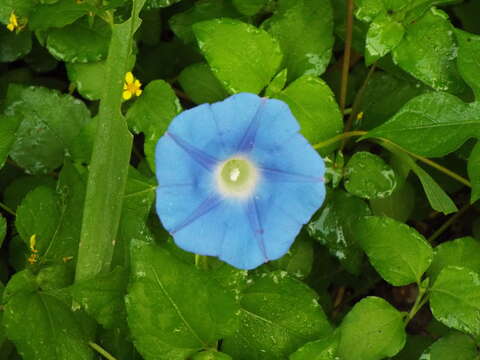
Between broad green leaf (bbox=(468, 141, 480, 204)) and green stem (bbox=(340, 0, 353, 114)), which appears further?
green stem (bbox=(340, 0, 353, 114))

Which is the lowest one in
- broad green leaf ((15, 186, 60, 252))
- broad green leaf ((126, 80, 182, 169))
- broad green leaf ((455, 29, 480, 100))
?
broad green leaf ((15, 186, 60, 252))

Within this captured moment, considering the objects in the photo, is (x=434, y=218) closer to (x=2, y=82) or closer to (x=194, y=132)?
(x=194, y=132)

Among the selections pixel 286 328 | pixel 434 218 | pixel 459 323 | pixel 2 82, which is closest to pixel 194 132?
pixel 286 328

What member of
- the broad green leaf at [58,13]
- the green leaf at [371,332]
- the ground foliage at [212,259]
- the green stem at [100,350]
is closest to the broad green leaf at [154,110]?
the ground foliage at [212,259]

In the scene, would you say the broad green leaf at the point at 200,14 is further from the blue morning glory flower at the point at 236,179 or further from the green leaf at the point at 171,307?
the green leaf at the point at 171,307

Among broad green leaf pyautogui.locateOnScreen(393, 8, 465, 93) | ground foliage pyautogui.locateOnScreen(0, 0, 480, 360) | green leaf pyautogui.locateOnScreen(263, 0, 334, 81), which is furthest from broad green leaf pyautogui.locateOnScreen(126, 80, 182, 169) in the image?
broad green leaf pyautogui.locateOnScreen(393, 8, 465, 93)

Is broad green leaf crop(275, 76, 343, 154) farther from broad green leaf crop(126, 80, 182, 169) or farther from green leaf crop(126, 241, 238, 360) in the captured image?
green leaf crop(126, 241, 238, 360)
